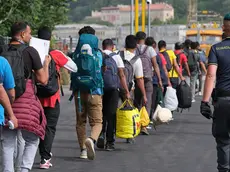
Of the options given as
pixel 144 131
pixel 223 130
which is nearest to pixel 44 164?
pixel 223 130

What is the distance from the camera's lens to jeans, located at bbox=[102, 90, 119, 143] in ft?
39.3

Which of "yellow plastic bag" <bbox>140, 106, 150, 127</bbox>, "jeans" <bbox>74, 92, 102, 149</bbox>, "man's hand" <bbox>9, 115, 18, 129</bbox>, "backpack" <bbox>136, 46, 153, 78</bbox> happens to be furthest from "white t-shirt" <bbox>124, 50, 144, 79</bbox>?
"man's hand" <bbox>9, 115, 18, 129</bbox>

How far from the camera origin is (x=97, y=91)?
1101 cm

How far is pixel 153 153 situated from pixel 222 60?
12.5 feet

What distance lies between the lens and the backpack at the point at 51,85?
396 inches

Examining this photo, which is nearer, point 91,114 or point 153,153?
point 91,114

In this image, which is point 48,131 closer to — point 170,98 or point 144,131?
point 144,131

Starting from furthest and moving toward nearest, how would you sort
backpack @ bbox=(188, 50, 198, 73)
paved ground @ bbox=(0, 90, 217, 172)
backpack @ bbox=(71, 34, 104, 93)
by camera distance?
1. backpack @ bbox=(188, 50, 198, 73)
2. backpack @ bbox=(71, 34, 104, 93)
3. paved ground @ bbox=(0, 90, 217, 172)

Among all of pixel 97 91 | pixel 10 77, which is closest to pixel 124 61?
pixel 97 91

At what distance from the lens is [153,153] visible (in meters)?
11.8

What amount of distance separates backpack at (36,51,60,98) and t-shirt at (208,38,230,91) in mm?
2397

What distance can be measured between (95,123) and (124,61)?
2.10m

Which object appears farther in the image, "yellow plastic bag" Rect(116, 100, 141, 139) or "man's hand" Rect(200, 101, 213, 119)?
"yellow plastic bag" Rect(116, 100, 141, 139)

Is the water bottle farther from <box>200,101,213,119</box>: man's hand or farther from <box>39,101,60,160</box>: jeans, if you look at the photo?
<box>39,101,60,160</box>: jeans
